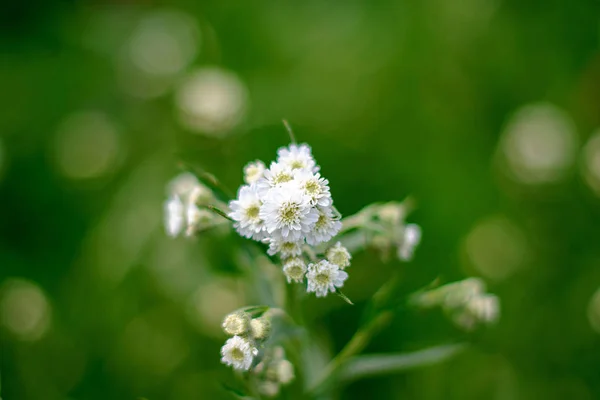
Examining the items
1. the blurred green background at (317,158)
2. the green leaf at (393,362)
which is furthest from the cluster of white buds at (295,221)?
the blurred green background at (317,158)

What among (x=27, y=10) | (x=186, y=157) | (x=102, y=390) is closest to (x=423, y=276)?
(x=186, y=157)

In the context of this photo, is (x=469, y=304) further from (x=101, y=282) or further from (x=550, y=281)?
(x=101, y=282)

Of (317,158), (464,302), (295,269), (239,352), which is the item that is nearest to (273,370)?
(239,352)

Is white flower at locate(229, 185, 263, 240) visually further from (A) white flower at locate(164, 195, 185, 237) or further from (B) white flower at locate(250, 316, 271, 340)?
(A) white flower at locate(164, 195, 185, 237)

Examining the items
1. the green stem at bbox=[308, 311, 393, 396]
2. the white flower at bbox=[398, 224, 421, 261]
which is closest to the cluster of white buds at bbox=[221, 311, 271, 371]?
the green stem at bbox=[308, 311, 393, 396]

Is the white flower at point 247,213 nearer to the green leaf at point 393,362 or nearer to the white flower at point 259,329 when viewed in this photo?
the white flower at point 259,329

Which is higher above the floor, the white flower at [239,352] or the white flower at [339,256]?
the white flower at [339,256]

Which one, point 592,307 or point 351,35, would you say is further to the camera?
point 351,35
